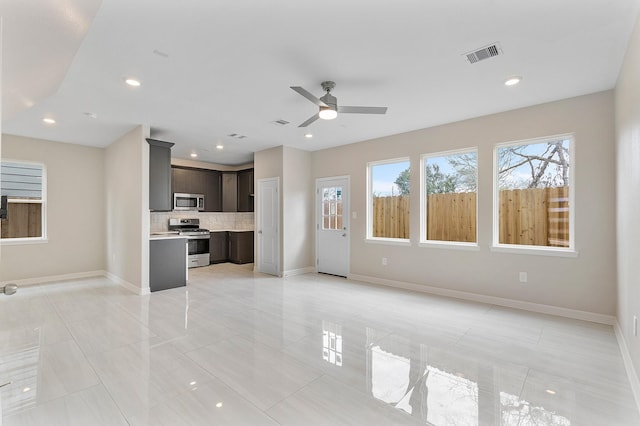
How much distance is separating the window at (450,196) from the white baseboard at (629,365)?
1.87 metres

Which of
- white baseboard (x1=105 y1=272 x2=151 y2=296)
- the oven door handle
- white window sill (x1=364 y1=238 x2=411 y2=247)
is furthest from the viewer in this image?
the oven door handle

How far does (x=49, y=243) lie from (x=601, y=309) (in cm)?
862

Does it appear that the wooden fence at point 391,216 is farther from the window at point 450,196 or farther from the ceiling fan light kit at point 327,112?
the ceiling fan light kit at point 327,112

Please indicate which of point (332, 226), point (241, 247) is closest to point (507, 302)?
point (332, 226)

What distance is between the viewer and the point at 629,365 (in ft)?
8.32

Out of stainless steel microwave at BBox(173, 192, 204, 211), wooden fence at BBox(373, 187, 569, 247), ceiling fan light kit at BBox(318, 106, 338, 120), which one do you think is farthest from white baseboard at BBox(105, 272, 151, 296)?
wooden fence at BBox(373, 187, 569, 247)

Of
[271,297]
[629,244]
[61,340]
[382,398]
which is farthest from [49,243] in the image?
[629,244]

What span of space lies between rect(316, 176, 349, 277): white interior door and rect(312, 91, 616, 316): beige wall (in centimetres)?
54

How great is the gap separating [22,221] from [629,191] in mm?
8603

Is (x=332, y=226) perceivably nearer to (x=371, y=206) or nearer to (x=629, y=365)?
(x=371, y=206)

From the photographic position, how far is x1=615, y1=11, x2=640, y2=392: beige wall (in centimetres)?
235

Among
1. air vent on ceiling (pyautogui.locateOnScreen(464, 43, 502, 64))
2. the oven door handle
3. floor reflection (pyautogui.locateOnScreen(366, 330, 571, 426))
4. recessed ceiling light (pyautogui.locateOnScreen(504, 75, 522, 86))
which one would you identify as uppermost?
air vent on ceiling (pyautogui.locateOnScreen(464, 43, 502, 64))

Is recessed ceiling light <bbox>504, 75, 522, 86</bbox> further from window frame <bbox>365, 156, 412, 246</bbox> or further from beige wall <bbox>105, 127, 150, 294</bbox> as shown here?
beige wall <bbox>105, 127, 150, 294</bbox>

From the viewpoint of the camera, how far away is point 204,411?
2039 mm
